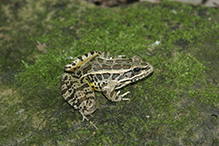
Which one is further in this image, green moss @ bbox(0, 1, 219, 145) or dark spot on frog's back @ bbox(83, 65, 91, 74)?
dark spot on frog's back @ bbox(83, 65, 91, 74)

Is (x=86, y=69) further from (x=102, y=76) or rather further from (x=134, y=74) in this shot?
(x=134, y=74)

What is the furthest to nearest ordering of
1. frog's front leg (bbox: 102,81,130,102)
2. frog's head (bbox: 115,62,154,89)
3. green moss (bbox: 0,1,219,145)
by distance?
frog's head (bbox: 115,62,154,89), frog's front leg (bbox: 102,81,130,102), green moss (bbox: 0,1,219,145)

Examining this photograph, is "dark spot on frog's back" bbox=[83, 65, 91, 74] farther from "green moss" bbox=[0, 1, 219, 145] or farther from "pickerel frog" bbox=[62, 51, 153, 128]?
"green moss" bbox=[0, 1, 219, 145]

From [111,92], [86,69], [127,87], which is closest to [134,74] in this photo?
[127,87]

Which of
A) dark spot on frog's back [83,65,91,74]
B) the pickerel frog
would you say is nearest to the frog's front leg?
the pickerel frog

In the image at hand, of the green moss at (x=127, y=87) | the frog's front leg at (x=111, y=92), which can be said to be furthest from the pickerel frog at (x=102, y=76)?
the green moss at (x=127, y=87)

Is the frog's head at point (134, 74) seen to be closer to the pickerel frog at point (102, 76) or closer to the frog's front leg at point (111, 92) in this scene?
the pickerel frog at point (102, 76)

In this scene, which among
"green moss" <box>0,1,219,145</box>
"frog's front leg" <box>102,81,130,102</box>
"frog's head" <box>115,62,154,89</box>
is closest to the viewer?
"green moss" <box>0,1,219,145</box>
